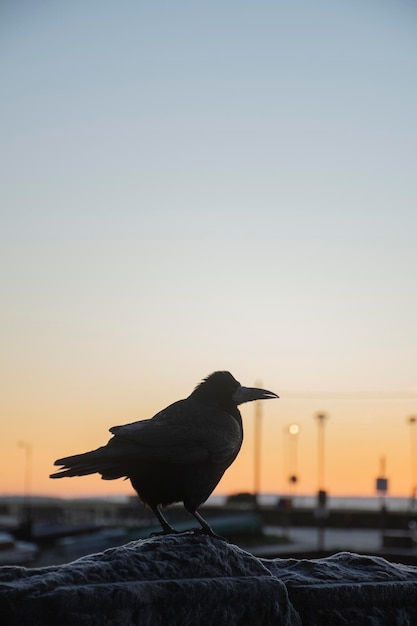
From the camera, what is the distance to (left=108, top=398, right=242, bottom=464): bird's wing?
17.0 feet

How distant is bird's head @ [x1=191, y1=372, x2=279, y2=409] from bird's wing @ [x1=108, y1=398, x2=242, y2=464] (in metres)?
0.11

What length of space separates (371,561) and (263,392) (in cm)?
117

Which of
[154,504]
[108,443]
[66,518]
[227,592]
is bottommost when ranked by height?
[66,518]

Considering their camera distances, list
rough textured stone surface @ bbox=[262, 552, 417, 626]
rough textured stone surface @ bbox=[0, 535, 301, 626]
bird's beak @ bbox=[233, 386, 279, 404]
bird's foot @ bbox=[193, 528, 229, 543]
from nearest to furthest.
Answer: rough textured stone surface @ bbox=[0, 535, 301, 626] → rough textured stone surface @ bbox=[262, 552, 417, 626] → bird's foot @ bbox=[193, 528, 229, 543] → bird's beak @ bbox=[233, 386, 279, 404]

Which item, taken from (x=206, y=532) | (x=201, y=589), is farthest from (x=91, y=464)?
(x=201, y=589)

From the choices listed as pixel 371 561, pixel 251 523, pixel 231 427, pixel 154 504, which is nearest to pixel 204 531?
pixel 154 504

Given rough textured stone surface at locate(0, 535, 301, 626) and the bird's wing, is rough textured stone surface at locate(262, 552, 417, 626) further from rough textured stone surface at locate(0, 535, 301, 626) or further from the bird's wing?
the bird's wing

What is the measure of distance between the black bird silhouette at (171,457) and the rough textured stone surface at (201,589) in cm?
45

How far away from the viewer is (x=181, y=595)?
4.24m

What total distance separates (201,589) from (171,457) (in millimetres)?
994

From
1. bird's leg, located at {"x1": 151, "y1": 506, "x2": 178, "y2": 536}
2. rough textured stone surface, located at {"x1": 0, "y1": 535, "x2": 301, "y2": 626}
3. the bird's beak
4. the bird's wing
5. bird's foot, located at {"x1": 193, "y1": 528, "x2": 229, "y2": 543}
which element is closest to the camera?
rough textured stone surface, located at {"x1": 0, "y1": 535, "x2": 301, "y2": 626}

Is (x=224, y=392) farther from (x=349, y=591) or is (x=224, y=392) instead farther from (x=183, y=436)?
(x=349, y=591)

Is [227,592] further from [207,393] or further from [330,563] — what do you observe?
[207,393]

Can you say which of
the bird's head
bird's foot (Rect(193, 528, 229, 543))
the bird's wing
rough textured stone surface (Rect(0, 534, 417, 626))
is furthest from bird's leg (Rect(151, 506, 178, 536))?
the bird's head
